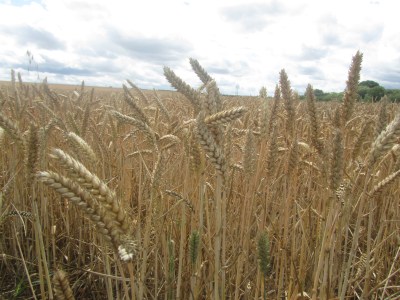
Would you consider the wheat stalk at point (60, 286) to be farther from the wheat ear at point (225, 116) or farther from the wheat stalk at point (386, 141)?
the wheat stalk at point (386, 141)

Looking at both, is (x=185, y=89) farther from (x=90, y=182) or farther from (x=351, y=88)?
(x=351, y=88)

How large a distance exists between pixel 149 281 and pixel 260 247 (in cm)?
104

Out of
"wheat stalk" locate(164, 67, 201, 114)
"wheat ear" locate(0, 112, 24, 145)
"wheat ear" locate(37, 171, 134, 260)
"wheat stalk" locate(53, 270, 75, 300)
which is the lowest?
"wheat stalk" locate(53, 270, 75, 300)

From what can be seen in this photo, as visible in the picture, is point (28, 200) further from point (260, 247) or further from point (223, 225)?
point (260, 247)

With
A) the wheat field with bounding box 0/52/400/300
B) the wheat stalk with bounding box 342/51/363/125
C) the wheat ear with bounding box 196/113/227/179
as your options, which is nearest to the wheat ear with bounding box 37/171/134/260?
the wheat field with bounding box 0/52/400/300

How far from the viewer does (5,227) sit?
2.27 metres

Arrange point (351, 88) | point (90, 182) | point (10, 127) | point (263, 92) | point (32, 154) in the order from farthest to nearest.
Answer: point (263, 92), point (351, 88), point (10, 127), point (32, 154), point (90, 182)

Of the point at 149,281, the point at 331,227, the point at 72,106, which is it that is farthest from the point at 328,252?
the point at 72,106

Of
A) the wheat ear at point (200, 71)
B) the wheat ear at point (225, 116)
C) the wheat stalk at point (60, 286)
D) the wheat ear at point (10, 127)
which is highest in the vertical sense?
the wheat ear at point (200, 71)

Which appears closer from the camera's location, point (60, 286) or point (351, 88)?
point (60, 286)

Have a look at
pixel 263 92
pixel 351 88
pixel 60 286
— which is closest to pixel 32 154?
pixel 60 286

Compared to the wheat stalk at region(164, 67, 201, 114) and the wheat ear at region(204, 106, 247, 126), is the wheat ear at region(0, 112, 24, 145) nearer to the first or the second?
the wheat stalk at region(164, 67, 201, 114)

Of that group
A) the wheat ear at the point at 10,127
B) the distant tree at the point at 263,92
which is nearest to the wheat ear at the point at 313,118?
the distant tree at the point at 263,92

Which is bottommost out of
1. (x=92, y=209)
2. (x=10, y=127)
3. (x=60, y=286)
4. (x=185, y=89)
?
(x=60, y=286)
